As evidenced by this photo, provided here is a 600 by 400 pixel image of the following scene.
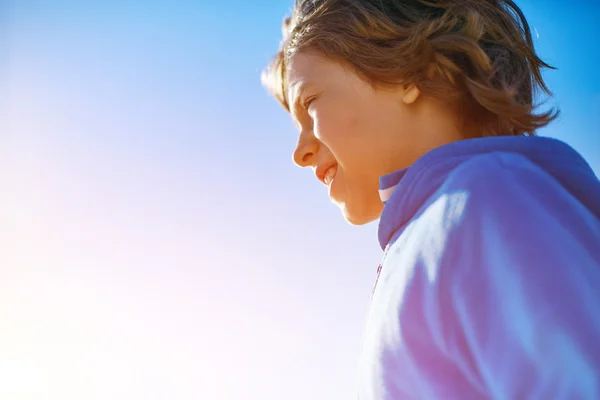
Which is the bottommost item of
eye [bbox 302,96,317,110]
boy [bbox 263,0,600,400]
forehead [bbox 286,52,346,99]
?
boy [bbox 263,0,600,400]

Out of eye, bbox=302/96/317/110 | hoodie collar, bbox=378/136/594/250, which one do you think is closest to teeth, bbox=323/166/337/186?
eye, bbox=302/96/317/110

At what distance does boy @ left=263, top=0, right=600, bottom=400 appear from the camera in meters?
1.09

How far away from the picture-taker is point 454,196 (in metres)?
1.28

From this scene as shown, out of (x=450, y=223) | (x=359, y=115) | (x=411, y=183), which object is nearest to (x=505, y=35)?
(x=359, y=115)

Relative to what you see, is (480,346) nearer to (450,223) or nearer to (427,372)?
(427,372)

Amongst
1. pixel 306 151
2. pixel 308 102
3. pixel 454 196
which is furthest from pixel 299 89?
pixel 454 196

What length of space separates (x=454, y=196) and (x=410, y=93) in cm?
70

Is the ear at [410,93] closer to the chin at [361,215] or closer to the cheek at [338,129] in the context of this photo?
the cheek at [338,129]

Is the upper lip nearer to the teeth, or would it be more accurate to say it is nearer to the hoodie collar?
the teeth

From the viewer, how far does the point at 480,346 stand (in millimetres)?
1114

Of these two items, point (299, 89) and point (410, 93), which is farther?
point (299, 89)

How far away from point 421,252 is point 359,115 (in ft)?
2.33

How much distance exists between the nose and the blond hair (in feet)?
0.89

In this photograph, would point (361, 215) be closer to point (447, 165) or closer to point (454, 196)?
point (447, 165)
